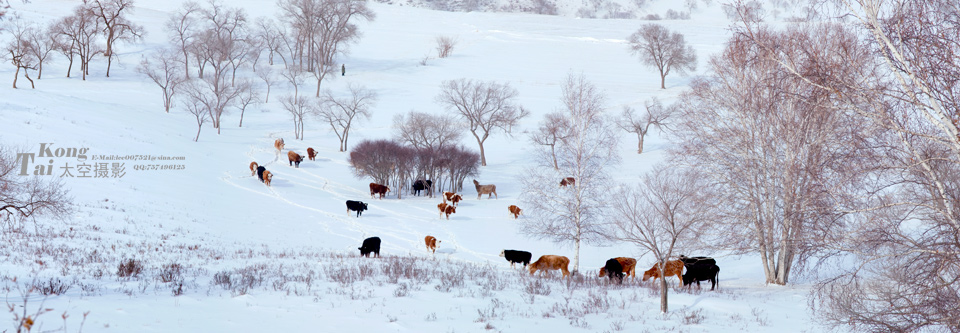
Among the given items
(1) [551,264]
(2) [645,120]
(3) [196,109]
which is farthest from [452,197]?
(2) [645,120]

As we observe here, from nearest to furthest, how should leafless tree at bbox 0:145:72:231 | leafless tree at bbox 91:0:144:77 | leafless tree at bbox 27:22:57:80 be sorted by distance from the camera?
leafless tree at bbox 0:145:72:231
leafless tree at bbox 27:22:57:80
leafless tree at bbox 91:0:144:77

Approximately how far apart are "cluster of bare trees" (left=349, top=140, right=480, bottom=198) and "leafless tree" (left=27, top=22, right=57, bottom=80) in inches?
1339

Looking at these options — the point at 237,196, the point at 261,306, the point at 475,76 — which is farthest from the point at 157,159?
the point at 475,76

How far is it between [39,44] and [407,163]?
4283cm

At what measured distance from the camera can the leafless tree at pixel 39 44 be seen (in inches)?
1918

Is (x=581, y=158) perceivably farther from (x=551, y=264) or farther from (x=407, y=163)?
(x=407, y=163)

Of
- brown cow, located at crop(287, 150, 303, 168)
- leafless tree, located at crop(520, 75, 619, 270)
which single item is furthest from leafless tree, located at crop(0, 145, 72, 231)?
brown cow, located at crop(287, 150, 303, 168)

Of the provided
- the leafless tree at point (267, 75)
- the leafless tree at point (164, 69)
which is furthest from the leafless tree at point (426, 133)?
the leafless tree at point (267, 75)

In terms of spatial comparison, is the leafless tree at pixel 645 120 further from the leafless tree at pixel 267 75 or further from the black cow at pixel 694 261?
the leafless tree at pixel 267 75

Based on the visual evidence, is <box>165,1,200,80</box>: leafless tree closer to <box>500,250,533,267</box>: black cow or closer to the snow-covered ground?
the snow-covered ground

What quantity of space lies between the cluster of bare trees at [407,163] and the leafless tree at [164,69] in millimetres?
23485

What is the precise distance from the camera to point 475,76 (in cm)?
6469

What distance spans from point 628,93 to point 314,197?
39.7m

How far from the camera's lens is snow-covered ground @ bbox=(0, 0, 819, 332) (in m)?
8.19
